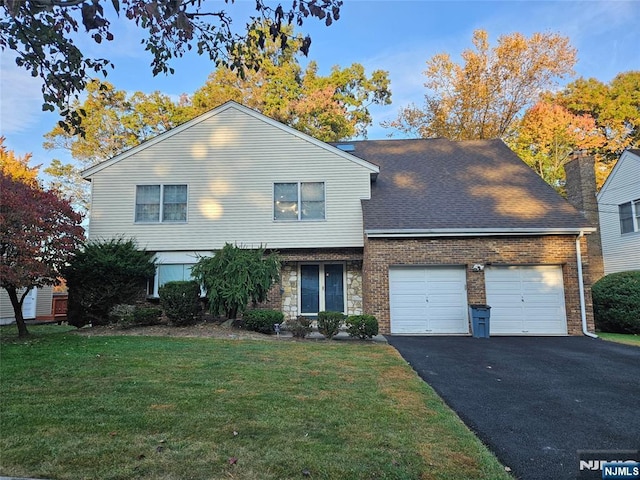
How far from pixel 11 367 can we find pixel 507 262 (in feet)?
40.1

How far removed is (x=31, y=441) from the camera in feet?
11.8

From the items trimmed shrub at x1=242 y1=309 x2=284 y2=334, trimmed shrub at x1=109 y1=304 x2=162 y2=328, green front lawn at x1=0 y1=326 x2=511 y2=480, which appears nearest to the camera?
green front lawn at x1=0 y1=326 x2=511 y2=480

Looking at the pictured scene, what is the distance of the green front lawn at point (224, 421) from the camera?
3.21m

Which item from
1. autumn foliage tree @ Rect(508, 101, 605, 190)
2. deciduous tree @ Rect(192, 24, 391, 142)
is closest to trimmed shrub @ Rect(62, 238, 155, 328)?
deciduous tree @ Rect(192, 24, 391, 142)

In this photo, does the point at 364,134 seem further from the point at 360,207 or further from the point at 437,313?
the point at 437,313

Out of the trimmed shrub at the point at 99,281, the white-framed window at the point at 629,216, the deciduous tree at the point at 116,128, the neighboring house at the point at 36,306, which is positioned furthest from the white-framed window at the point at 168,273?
the white-framed window at the point at 629,216

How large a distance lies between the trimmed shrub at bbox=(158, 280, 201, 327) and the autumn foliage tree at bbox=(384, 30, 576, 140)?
19.5 meters

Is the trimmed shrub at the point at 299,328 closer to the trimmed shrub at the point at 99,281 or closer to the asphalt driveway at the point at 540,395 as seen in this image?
the asphalt driveway at the point at 540,395

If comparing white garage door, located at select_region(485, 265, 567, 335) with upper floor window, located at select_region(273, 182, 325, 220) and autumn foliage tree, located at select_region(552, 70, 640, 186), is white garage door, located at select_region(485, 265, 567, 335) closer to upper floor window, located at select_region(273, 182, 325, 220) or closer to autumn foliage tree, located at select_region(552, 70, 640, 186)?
upper floor window, located at select_region(273, 182, 325, 220)

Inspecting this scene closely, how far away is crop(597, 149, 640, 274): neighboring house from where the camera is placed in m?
18.0

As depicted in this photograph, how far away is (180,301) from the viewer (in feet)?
37.9

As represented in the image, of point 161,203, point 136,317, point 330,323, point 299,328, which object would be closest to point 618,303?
point 330,323

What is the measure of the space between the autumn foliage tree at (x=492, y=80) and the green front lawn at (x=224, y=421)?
21974mm

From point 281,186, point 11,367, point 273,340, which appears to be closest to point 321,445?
point 11,367
